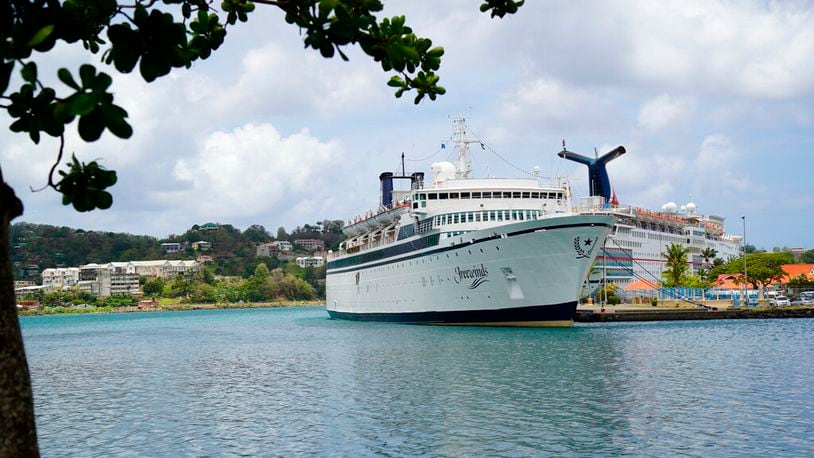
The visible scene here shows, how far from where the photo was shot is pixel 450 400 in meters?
19.6

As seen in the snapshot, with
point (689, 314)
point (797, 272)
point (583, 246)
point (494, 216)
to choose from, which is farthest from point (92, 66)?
point (797, 272)

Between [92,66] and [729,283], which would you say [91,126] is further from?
[729,283]

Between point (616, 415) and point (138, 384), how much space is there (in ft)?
54.7

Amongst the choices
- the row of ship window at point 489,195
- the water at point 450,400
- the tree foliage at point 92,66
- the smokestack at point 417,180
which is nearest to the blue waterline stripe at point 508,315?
the water at point 450,400

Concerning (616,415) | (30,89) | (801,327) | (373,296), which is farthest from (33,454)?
(373,296)

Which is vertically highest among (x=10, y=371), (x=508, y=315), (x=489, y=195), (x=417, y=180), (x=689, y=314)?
(x=417, y=180)

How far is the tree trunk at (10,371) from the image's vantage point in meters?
4.55

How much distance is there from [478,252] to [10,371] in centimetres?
3833

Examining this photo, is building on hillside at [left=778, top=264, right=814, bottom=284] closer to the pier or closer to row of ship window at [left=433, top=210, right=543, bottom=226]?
the pier

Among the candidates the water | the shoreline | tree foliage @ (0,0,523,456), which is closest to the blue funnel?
the water

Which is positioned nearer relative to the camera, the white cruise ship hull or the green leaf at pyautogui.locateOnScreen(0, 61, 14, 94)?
the green leaf at pyautogui.locateOnScreen(0, 61, 14, 94)

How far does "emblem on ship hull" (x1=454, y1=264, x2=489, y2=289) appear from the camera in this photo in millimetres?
42434

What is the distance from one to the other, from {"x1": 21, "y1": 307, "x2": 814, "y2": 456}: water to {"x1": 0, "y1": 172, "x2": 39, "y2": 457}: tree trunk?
1012 centimetres

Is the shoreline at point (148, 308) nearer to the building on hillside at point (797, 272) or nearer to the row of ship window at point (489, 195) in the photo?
the building on hillside at point (797, 272)
